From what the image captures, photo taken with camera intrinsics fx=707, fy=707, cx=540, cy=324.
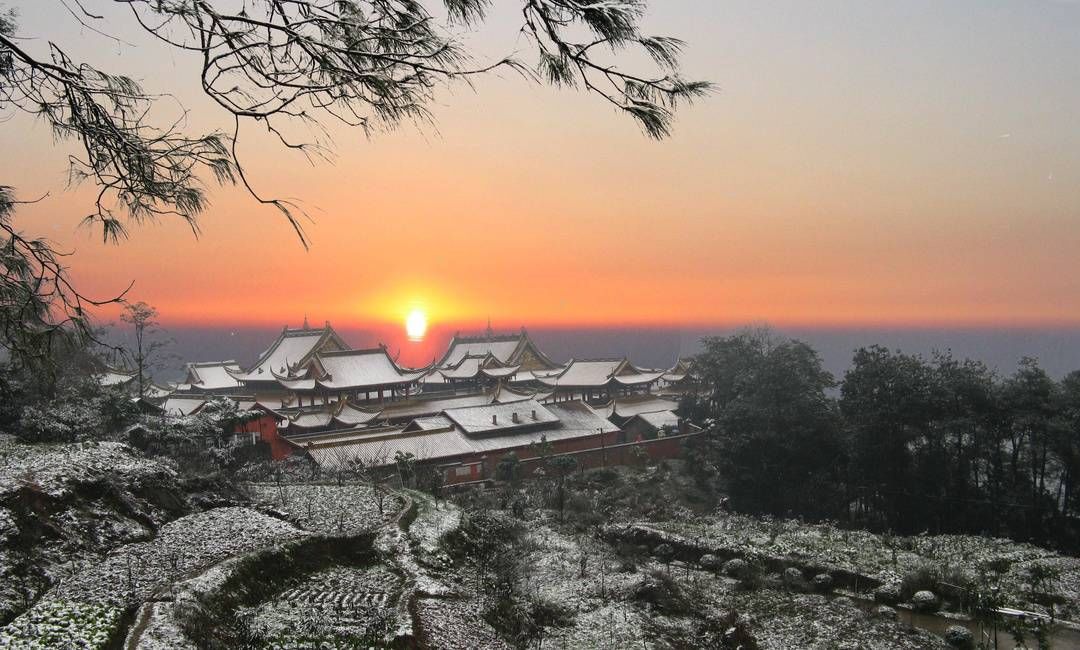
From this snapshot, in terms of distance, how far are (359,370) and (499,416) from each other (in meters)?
8.00

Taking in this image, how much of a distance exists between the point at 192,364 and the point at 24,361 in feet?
126

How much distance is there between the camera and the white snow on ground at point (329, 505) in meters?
11.1

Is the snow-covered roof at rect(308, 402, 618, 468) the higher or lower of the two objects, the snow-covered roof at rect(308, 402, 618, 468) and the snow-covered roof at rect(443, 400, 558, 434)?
the lower

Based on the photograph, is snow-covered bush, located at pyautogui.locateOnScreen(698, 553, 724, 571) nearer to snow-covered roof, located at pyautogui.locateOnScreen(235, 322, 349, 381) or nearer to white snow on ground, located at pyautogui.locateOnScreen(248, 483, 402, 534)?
white snow on ground, located at pyautogui.locateOnScreen(248, 483, 402, 534)

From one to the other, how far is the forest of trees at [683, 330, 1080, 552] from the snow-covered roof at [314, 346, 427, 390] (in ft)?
49.6

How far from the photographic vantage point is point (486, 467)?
23.5m

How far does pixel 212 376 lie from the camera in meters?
39.0

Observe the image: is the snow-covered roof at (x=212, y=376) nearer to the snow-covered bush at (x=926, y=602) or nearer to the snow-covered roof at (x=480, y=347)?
the snow-covered roof at (x=480, y=347)

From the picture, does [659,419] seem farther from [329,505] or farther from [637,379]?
[329,505]

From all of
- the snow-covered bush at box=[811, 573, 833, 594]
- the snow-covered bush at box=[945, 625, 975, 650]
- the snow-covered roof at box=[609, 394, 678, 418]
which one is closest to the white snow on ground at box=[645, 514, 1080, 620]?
the snow-covered bush at box=[811, 573, 833, 594]

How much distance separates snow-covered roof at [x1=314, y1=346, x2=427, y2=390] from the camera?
29734 millimetres

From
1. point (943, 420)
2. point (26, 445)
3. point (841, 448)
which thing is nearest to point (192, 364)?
point (26, 445)

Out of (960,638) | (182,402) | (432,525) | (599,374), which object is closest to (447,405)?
(599,374)

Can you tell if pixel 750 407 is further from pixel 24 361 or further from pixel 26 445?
pixel 24 361
